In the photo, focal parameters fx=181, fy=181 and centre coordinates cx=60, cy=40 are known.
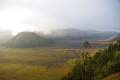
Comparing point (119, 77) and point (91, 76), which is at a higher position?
point (119, 77)

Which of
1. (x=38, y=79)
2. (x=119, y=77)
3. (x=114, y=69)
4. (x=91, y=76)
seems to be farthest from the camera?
(x=38, y=79)

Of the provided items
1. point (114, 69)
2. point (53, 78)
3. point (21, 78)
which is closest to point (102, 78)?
point (114, 69)

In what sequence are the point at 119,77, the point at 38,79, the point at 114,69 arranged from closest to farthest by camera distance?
the point at 119,77
the point at 114,69
the point at 38,79

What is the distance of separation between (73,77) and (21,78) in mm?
45426

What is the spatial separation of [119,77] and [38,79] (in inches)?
2505

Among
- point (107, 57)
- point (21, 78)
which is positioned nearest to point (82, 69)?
point (107, 57)

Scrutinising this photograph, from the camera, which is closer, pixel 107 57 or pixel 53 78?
Answer: pixel 107 57

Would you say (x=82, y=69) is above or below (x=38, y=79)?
above

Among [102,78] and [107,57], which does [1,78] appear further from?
[102,78]

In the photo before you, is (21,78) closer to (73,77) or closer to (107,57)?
(73,77)

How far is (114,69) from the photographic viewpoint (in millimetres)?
42938

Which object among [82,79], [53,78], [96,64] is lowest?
[53,78]

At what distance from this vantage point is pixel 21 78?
A: 9688 cm

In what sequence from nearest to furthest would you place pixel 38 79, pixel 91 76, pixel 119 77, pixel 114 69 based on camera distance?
pixel 119 77, pixel 114 69, pixel 91 76, pixel 38 79
